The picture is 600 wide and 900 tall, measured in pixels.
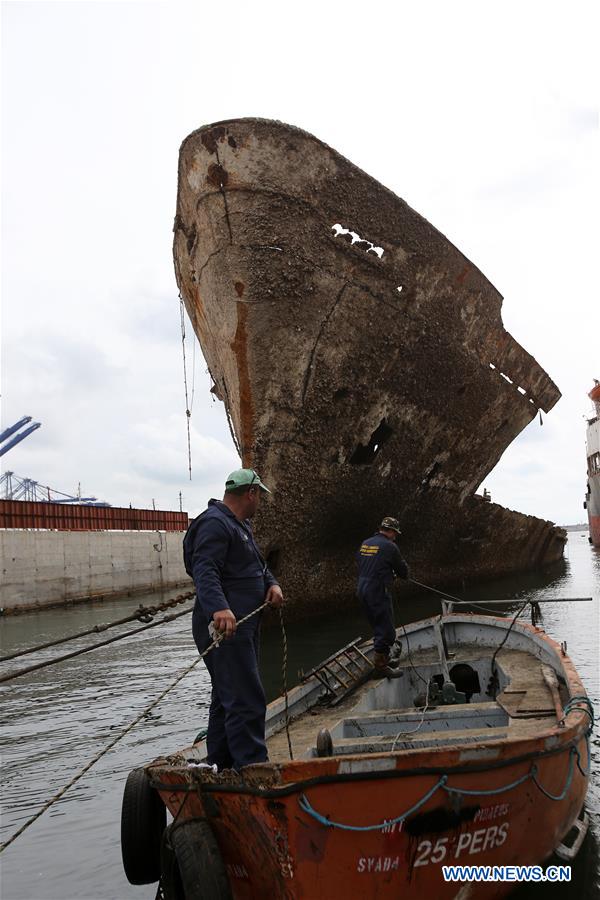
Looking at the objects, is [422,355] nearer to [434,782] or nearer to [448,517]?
[448,517]

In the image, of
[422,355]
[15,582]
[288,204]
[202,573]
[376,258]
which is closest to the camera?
[202,573]

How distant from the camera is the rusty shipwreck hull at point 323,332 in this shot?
948cm

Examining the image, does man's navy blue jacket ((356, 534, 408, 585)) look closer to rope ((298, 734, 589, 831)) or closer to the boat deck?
the boat deck

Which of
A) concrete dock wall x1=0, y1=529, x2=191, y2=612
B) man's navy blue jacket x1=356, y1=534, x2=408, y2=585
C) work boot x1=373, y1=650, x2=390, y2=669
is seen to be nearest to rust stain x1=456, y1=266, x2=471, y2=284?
man's navy blue jacket x1=356, y1=534, x2=408, y2=585

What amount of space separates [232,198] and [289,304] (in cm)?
164

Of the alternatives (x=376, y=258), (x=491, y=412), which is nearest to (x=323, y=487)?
(x=376, y=258)

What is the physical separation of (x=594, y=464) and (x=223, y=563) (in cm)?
3965

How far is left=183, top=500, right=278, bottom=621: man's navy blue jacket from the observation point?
120 inches

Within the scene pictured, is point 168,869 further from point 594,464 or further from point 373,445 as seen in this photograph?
point 594,464

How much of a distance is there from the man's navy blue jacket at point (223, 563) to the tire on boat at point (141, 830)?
96 centimetres

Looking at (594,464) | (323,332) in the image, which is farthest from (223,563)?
(594,464)

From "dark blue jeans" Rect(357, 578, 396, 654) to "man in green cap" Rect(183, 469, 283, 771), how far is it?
8.54 feet

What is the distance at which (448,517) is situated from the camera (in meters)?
13.8

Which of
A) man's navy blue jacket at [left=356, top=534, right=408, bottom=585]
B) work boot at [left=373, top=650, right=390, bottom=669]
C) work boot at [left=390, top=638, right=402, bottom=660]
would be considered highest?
man's navy blue jacket at [left=356, top=534, right=408, bottom=585]
